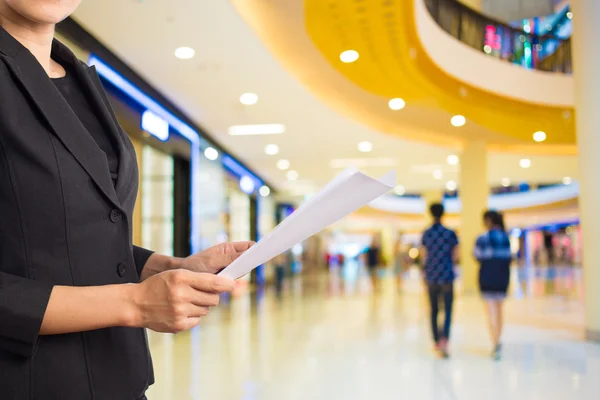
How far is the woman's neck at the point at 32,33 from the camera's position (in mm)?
840

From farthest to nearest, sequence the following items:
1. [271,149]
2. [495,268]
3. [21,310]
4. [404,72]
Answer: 1. [271,149]
2. [404,72]
3. [495,268]
4. [21,310]

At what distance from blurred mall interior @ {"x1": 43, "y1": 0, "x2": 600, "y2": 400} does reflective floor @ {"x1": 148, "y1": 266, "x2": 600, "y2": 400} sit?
33 mm

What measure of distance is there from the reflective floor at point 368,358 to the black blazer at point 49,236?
147 inches

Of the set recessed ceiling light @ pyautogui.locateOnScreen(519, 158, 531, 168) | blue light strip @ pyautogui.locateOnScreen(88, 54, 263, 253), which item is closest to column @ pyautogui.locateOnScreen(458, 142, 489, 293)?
recessed ceiling light @ pyautogui.locateOnScreen(519, 158, 531, 168)

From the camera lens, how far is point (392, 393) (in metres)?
4.42

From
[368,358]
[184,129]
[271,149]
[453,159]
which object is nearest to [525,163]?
[453,159]

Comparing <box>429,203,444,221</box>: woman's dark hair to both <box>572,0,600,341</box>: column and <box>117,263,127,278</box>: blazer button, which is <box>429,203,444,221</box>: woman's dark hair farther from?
<box>117,263,127,278</box>: blazer button

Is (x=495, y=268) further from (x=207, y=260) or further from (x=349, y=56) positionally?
(x=207, y=260)

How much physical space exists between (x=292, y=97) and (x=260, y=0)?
3038mm

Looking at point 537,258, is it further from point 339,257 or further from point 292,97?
point 292,97

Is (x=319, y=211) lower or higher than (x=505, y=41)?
lower

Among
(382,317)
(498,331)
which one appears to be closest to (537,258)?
(382,317)

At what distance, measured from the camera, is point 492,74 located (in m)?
9.61

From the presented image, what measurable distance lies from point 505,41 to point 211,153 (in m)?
6.38
